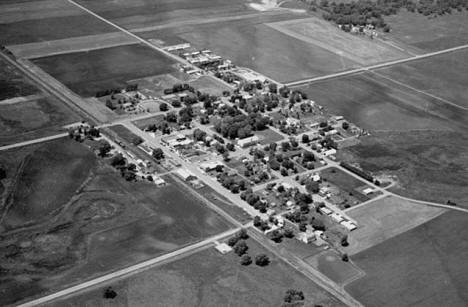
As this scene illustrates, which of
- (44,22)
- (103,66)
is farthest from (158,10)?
(103,66)

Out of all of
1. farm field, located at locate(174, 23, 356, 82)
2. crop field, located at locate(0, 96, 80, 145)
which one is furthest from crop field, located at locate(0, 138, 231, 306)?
farm field, located at locate(174, 23, 356, 82)

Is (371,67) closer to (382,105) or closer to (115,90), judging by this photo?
(382,105)

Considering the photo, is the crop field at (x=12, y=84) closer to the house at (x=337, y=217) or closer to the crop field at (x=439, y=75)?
the house at (x=337, y=217)

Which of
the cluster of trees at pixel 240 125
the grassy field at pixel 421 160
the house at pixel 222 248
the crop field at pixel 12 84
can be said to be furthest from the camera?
the crop field at pixel 12 84

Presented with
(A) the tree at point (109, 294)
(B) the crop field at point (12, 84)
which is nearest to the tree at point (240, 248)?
(A) the tree at point (109, 294)

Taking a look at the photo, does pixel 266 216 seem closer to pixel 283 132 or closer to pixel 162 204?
pixel 162 204

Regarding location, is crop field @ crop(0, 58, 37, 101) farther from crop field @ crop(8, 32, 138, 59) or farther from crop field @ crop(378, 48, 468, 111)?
crop field @ crop(378, 48, 468, 111)
